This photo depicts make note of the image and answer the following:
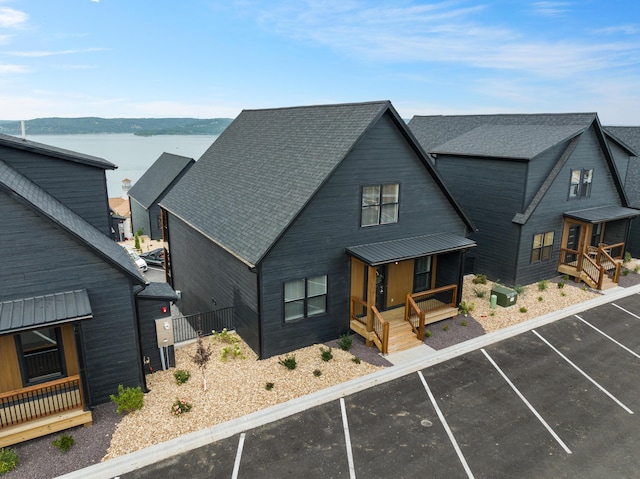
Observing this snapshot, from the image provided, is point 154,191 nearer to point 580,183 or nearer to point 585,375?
point 580,183

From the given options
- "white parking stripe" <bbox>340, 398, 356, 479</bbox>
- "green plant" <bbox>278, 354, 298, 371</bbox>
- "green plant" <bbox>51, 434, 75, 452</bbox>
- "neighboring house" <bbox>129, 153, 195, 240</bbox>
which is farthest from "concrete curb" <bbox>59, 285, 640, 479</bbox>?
"neighboring house" <bbox>129, 153, 195, 240</bbox>

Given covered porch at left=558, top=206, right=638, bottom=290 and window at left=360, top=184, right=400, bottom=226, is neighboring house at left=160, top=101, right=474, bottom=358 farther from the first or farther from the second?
covered porch at left=558, top=206, right=638, bottom=290

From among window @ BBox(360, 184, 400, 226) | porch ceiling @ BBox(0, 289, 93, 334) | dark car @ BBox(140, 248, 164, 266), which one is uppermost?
window @ BBox(360, 184, 400, 226)

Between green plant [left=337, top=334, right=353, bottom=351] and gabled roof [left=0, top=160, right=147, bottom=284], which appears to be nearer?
gabled roof [left=0, top=160, right=147, bottom=284]

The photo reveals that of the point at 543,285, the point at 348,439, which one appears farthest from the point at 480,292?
the point at 348,439

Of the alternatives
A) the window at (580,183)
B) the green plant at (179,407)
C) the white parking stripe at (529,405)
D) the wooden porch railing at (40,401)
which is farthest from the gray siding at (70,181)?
the window at (580,183)

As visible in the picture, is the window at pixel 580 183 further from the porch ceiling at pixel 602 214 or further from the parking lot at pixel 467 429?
the parking lot at pixel 467 429
